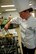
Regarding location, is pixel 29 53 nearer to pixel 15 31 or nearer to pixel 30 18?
pixel 30 18

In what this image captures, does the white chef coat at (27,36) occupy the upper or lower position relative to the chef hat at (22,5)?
lower

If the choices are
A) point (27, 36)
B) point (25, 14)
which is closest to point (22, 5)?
point (25, 14)

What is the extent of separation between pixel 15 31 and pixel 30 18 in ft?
3.36

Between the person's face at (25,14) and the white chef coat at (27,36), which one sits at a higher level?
the person's face at (25,14)

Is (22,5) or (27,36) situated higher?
(22,5)

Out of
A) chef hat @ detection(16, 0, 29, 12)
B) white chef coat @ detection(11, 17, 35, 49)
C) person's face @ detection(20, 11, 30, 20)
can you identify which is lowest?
white chef coat @ detection(11, 17, 35, 49)

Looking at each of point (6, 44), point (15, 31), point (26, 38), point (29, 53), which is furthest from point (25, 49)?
point (15, 31)

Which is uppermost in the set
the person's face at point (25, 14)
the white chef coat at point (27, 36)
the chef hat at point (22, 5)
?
the chef hat at point (22, 5)

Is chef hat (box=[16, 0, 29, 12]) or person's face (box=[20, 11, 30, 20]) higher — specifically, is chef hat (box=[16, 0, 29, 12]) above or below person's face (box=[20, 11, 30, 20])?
above

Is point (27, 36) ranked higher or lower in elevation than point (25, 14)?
lower

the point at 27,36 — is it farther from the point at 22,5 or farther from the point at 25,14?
the point at 22,5

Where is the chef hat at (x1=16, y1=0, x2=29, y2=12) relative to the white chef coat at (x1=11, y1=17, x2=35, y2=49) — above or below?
above

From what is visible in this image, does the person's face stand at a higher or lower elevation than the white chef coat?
higher

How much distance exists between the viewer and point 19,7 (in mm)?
1460
